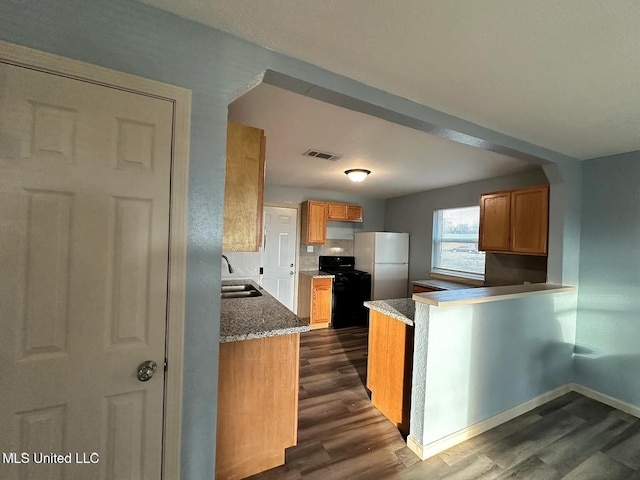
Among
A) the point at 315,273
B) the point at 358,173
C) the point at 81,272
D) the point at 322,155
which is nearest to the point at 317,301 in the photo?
the point at 315,273

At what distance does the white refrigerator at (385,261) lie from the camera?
4.76 meters

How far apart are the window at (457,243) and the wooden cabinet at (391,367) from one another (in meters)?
2.48

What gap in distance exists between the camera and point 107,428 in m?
0.97

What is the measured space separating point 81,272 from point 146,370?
1.44 ft

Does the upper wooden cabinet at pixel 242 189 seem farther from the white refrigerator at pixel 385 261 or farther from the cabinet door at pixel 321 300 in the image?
the white refrigerator at pixel 385 261

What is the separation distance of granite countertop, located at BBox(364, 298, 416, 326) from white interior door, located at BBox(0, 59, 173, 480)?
1599mm

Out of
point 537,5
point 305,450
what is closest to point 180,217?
point 537,5

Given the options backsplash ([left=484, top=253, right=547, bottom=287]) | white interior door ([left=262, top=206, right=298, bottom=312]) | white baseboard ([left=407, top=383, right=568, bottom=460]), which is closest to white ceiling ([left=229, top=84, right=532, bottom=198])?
white interior door ([left=262, top=206, right=298, bottom=312])

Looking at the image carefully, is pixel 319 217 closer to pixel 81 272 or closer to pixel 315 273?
pixel 315 273

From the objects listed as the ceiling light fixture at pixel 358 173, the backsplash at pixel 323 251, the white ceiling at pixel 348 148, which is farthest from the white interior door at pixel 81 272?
the backsplash at pixel 323 251

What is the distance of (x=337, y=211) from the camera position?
4914 mm

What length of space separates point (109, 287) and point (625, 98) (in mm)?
2859

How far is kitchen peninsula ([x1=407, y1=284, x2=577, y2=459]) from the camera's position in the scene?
5.92 ft

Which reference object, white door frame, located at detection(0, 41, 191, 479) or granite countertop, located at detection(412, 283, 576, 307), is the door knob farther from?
granite countertop, located at detection(412, 283, 576, 307)
